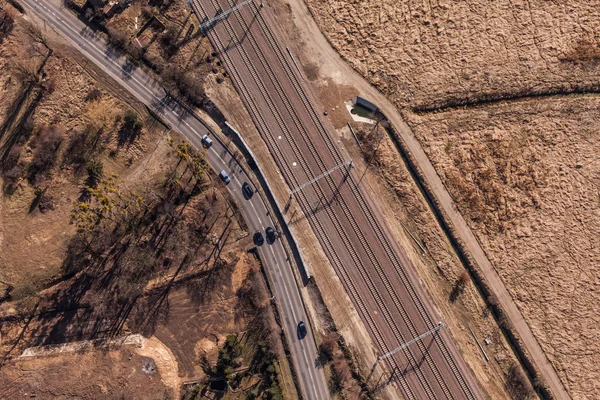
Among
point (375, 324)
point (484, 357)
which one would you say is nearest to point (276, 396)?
point (375, 324)

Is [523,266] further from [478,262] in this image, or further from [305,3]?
[305,3]

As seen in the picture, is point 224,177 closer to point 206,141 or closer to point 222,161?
point 222,161

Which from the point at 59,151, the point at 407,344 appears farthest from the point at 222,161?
the point at 407,344

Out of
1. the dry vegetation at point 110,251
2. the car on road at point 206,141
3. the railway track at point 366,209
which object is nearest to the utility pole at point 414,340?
the railway track at point 366,209

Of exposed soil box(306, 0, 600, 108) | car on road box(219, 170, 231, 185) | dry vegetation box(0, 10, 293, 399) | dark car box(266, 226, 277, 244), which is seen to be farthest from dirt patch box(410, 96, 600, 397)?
dry vegetation box(0, 10, 293, 399)

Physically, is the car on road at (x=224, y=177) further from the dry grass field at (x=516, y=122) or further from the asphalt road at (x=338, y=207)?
the dry grass field at (x=516, y=122)

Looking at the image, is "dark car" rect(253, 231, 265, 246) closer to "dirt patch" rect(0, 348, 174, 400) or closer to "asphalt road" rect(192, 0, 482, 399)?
"asphalt road" rect(192, 0, 482, 399)
